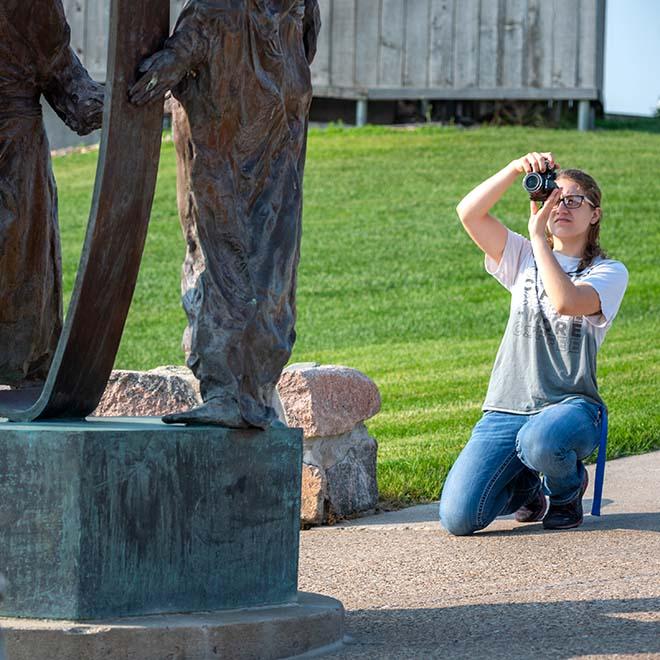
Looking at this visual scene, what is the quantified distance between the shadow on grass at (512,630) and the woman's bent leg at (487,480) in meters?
1.19

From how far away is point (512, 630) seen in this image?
4223 millimetres

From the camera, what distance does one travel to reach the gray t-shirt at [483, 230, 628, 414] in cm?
582

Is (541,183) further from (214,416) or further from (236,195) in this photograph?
(214,416)

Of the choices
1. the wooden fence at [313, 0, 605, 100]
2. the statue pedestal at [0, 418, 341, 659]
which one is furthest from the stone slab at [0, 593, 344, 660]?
the wooden fence at [313, 0, 605, 100]

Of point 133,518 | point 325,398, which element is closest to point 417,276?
point 325,398

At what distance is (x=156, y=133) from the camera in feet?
13.6

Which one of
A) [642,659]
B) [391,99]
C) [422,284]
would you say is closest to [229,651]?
[642,659]

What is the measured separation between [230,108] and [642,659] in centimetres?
183

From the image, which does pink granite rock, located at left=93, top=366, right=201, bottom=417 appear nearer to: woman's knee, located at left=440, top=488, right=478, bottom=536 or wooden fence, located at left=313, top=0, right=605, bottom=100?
woman's knee, located at left=440, top=488, right=478, bottom=536

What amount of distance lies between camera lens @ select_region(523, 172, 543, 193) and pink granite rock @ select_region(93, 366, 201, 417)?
1.57 meters

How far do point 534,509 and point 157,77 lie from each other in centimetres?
278

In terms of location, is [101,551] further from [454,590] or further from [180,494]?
[454,590]

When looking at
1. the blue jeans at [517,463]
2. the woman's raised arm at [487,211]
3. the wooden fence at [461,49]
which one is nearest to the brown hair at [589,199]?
the woman's raised arm at [487,211]

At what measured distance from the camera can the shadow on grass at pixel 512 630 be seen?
399 centimetres
